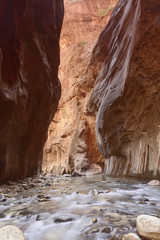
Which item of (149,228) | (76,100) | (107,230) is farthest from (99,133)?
(76,100)

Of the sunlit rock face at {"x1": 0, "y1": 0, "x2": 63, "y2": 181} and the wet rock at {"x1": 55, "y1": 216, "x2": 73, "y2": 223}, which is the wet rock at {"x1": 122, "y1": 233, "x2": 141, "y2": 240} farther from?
the sunlit rock face at {"x1": 0, "y1": 0, "x2": 63, "y2": 181}

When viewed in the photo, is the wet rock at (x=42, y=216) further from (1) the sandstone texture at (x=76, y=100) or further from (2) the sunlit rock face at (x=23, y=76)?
(1) the sandstone texture at (x=76, y=100)

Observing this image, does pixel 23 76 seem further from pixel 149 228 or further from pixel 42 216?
pixel 149 228

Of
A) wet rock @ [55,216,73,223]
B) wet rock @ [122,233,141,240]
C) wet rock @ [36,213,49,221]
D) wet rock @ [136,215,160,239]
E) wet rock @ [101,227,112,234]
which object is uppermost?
wet rock @ [136,215,160,239]

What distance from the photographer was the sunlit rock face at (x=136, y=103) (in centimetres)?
678

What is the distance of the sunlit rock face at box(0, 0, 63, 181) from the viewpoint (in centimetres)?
546

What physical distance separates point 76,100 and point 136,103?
14.6m

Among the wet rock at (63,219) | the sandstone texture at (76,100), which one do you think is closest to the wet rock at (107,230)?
the wet rock at (63,219)

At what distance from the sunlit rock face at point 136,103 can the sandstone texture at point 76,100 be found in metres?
6.76

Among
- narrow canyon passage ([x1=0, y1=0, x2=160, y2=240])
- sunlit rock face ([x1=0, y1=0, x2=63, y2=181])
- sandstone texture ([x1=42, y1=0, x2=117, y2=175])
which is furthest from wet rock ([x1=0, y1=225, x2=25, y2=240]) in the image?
sandstone texture ([x1=42, y1=0, x2=117, y2=175])

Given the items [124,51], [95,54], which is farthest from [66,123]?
[124,51]

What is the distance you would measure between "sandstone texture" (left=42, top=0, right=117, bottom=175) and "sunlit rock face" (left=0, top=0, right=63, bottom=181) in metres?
8.68

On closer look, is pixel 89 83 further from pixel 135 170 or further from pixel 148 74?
pixel 135 170

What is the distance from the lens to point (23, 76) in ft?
21.1
